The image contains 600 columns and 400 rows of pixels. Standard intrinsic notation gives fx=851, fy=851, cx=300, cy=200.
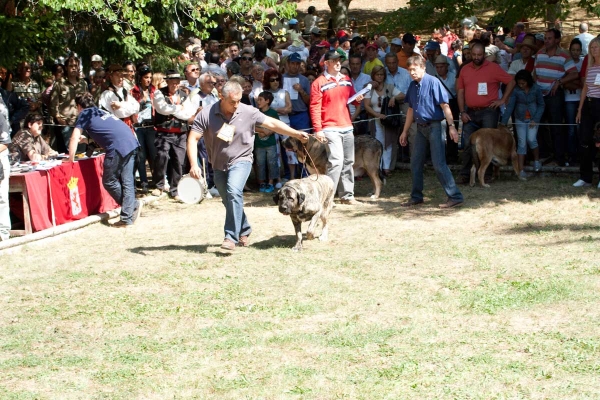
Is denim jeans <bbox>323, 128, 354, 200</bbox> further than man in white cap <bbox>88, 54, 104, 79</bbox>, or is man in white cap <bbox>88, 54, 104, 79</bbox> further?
man in white cap <bbox>88, 54, 104, 79</bbox>

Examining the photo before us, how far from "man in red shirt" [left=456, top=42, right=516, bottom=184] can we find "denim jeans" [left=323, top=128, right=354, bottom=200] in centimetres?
205

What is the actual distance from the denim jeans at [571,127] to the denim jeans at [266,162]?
15.0 ft

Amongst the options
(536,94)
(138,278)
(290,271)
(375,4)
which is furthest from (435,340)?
(375,4)

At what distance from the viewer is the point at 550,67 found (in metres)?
13.4

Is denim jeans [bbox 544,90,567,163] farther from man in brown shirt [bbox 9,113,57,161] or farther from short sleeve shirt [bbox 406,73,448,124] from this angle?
man in brown shirt [bbox 9,113,57,161]

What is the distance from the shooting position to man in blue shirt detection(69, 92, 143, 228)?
11.0 meters

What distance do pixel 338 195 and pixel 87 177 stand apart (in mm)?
3547

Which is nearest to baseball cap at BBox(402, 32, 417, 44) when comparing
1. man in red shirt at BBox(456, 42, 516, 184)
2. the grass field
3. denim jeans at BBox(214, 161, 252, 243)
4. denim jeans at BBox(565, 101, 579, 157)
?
man in red shirt at BBox(456, 42, 516, 184)

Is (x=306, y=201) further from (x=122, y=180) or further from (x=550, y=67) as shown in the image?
(x=550, y=67)

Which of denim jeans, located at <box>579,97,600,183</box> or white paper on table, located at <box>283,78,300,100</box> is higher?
white paper on table, located at <box>283,78,300,100</box>

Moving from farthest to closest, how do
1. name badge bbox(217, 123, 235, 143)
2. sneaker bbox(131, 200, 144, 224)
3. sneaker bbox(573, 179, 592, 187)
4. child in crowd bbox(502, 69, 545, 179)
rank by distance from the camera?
child in crowd bbox(502, 69, 545, 179) < sneaker bbox(573, 179, 592, 187) < sneaker bbox(131, 200, 144, 224) < name badge bbox(217, 123, 235, 143)

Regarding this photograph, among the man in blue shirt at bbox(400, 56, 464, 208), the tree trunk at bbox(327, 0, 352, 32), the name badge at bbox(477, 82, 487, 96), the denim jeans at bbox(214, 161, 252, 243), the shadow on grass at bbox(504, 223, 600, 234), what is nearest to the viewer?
the denim jeans at bbox(214, 161, 252, 243)

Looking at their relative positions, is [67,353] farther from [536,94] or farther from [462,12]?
[462,12]

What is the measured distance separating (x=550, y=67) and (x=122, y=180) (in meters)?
6.89
